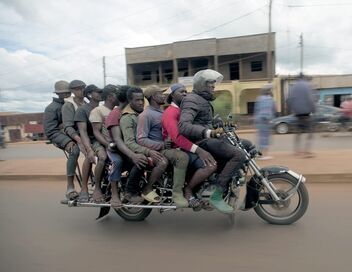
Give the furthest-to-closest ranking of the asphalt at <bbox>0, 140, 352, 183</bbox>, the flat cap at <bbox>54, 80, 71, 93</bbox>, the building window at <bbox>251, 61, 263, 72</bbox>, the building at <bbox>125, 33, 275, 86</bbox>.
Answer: the building window at <bbox>251, 61, 263, 72</bbox> → the building at <bbox>125, 33, 275, 86</bbox> → the asphalt at <bbox>0, 140, 352, 183</bbox> → the flat cap at <bbox>54, 80, 71, 93</bbox>

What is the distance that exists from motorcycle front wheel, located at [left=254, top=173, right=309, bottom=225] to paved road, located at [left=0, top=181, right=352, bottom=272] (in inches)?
4.3

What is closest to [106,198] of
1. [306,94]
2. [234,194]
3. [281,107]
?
[234,194]

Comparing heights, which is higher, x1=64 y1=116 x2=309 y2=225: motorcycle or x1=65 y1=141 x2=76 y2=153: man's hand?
x1=65 y1=141 x2=76 y2=153: man's hand

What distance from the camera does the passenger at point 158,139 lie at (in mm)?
4203

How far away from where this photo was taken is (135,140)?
14.8 ft

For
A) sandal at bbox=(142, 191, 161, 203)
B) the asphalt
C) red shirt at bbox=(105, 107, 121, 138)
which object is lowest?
the asphalt

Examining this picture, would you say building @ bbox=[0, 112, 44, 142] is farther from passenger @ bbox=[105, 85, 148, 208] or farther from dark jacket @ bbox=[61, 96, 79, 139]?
passenger @ bbox=[105, 85, 148, 208]

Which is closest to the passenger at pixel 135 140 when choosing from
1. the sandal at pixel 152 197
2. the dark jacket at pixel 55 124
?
the sandal at pixel 152 197

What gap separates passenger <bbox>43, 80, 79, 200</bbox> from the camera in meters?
5.18

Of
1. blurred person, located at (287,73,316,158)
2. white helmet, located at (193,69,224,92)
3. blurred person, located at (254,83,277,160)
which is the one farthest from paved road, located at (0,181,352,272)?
blurred person, located at (254,83,277,160)

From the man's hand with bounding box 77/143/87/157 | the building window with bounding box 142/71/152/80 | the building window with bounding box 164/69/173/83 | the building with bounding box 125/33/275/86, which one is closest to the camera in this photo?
the man's hand with bounding box 77/143/87/157

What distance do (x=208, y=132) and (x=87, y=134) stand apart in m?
1.83

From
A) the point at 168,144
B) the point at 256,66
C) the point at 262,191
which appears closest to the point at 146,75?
the point at 256,66

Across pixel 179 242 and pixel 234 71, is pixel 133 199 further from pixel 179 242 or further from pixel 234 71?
pixel 234 71
